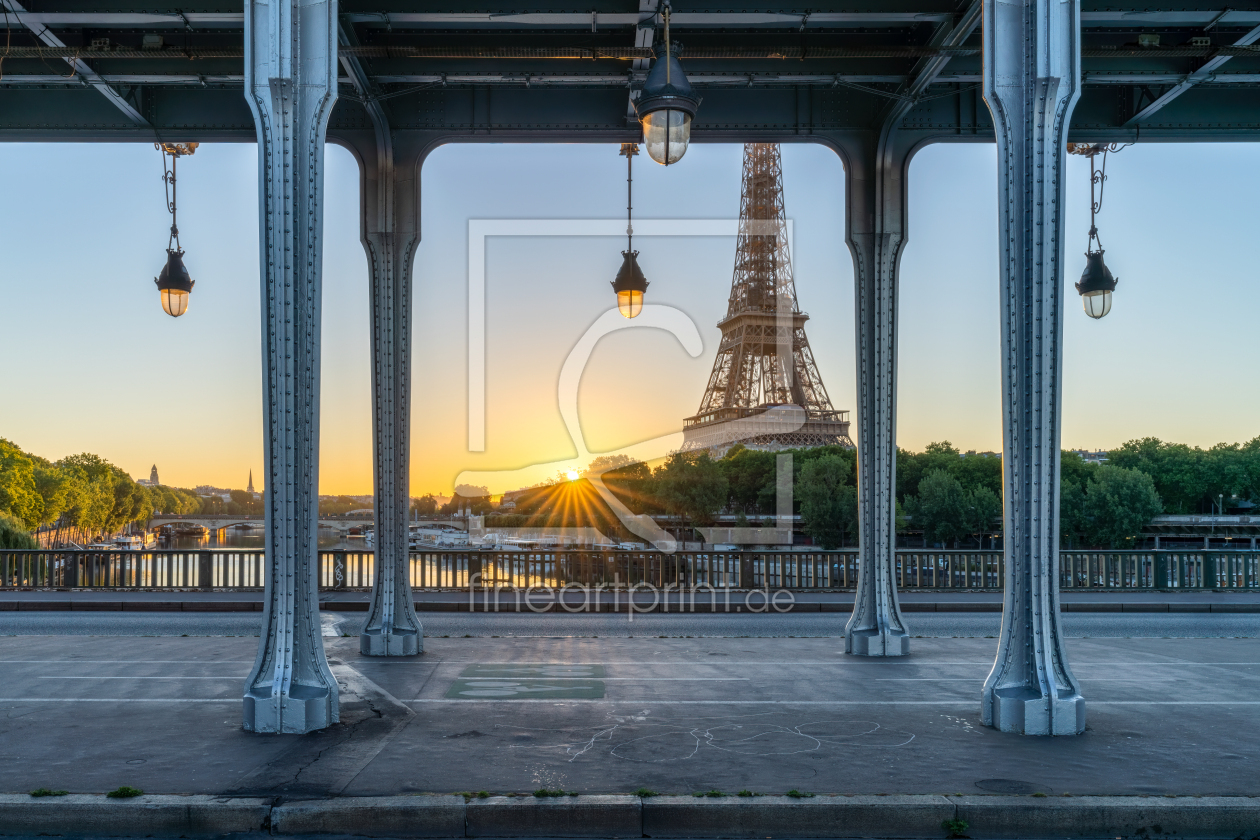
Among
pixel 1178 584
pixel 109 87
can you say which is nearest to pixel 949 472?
pixel 1178 584

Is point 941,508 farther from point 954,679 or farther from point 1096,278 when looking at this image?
Answer: point 954,679

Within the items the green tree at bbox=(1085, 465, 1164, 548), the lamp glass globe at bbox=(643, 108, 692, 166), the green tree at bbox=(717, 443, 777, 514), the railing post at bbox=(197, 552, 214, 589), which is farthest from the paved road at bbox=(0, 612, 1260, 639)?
the green tree at bbox=(717, 443, 777, 514)

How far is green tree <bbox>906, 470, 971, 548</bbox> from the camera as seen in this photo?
6538cm

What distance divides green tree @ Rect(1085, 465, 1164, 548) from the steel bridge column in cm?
5908

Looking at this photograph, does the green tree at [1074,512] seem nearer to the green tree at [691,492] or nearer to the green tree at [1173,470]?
the green tree at [1173,470]

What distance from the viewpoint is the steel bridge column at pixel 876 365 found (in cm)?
1287

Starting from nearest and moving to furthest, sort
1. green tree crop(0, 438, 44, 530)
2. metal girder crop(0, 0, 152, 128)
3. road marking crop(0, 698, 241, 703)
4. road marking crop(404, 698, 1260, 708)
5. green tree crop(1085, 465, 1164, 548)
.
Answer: road marking crop(404, 698, 1260, 708)
road marking crop(0, 698, 241, 703)
metal girder crop(0, 0, 152, 128)
green tree crop(1085, 465, 1164, 548)
green tree crop(0, 438, 44, 530)

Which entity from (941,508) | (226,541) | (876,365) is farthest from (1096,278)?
(226,541)

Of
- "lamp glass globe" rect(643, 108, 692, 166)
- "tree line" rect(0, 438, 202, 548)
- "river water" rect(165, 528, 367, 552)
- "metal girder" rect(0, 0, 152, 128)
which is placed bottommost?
"river water" rect(165, 528, 367, 552)

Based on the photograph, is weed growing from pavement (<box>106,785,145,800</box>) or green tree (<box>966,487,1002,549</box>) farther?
green tree (<box>966,487,1002,549</box>)

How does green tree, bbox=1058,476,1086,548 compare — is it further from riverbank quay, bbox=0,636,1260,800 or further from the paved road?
riverbank quay, bbox=0,636,1260,800

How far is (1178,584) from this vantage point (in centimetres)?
Answer: 2364

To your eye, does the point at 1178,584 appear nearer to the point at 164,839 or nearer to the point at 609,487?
the point at 164,839

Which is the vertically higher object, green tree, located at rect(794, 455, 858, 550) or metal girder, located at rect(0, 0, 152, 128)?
metal girder, located at rect(0, 0, 152, 128)
